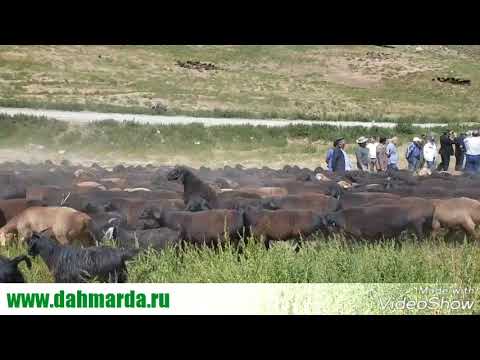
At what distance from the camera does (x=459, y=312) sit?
677cm

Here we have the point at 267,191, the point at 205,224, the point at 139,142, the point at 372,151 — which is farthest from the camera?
the point at 372,151

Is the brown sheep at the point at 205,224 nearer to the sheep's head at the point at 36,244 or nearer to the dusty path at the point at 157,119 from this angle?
the sheep's head at the point at 36,244

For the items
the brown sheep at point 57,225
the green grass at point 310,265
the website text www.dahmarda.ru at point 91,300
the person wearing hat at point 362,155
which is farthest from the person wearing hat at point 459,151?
the website text www.dahmarda.ru at point 91,300

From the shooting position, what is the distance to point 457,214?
875 cm

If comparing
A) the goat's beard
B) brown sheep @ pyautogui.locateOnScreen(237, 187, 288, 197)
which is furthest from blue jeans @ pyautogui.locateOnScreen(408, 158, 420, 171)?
the goat's beard

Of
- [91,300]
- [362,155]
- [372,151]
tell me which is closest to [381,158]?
[372,151]

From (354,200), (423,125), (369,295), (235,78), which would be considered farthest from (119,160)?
(369,295)

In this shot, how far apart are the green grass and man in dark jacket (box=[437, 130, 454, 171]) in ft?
23.9

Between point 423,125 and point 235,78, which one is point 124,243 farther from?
point 423,125

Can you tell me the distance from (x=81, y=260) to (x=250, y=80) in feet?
26.4

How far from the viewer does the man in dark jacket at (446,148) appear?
1460 cm

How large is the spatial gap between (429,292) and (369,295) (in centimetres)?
60

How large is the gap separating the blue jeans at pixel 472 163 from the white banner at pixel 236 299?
293 inches

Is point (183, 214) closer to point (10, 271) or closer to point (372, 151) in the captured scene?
point (10, 271)
